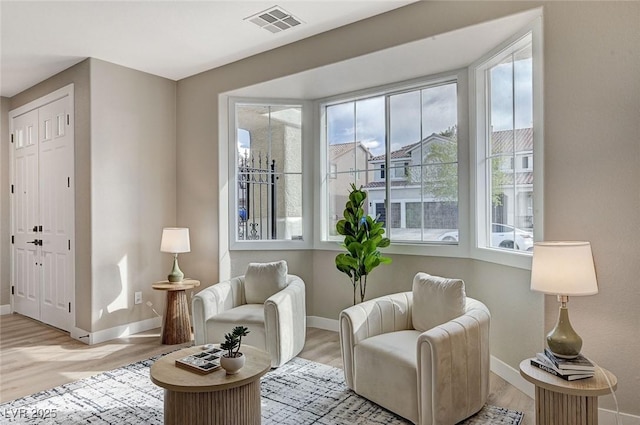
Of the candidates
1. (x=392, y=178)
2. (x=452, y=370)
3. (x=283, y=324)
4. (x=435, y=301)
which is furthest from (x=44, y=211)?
(x=452, y=370)

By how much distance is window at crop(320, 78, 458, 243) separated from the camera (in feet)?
12.1

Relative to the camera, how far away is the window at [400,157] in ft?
12.1

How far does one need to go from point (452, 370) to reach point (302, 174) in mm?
2737

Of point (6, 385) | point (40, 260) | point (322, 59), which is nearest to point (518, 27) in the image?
point (322, 59)

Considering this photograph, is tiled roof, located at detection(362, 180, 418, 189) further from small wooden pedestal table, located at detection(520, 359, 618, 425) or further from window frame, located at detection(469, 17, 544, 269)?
small wooden pedestal table, located at detection(520, 359, 618, 425)

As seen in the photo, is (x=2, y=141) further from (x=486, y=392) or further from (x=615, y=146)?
(x=615, y=146)

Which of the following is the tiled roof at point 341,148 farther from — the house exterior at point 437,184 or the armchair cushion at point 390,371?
the armchair cushion at point 390,371

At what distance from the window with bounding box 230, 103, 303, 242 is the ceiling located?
728 millimetres

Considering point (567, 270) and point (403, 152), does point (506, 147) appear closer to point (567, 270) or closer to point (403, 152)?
point (403, 152)

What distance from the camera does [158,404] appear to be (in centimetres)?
270

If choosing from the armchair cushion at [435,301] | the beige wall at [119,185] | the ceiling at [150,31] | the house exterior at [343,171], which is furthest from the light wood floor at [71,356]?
the ceiling at [150,31]

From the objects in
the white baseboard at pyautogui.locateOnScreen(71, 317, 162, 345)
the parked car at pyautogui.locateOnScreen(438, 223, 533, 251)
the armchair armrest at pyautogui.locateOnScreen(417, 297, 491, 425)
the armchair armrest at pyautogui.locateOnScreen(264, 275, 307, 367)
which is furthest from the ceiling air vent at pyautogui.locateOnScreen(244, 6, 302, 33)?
the white baseboard at pyautogui.locateOnScreen(71, 317, 162, 345)

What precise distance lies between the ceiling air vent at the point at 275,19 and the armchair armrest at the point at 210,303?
2252 millimetres

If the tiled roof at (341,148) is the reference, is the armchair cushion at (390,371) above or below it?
below
